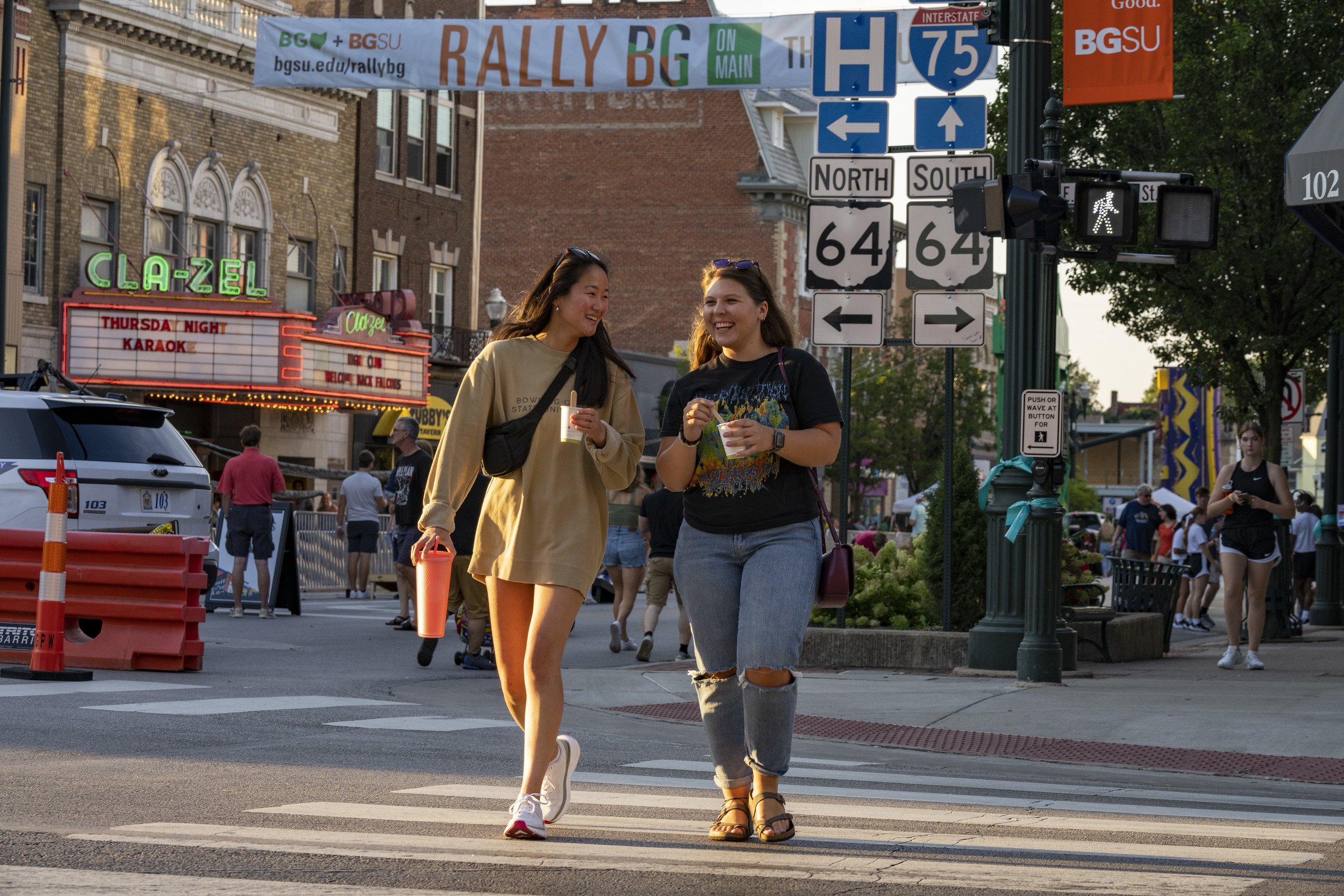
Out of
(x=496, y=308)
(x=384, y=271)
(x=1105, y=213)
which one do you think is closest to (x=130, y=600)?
(x=1105, y=213)

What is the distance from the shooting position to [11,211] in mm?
29531

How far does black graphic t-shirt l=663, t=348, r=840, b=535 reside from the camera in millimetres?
6133

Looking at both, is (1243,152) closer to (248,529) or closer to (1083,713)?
(248,529)

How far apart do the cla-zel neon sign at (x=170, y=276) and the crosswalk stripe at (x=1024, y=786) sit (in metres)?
23.7

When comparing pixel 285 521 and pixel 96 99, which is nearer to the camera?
pixel 285 521

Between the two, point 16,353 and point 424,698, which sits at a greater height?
point 16,353

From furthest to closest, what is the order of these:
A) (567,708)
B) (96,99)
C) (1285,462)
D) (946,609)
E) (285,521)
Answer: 1. (96,99)
2. (1285,462)
3. (285,521)
4. (946,609)
5. (567,708)

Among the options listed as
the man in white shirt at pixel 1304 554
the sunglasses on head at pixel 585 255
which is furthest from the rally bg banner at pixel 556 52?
the sunglasses on head at pixel 585 255

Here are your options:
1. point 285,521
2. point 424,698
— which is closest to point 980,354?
point 285,521

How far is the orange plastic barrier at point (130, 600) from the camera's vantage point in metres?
12.4

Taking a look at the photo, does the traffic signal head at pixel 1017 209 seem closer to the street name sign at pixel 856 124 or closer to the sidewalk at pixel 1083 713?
the street name sign at pixel 856 124

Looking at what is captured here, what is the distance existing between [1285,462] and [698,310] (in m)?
22.8

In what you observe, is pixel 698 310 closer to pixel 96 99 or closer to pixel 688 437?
pixel 688 437

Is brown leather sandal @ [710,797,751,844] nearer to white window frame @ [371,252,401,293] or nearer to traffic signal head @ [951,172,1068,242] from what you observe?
traffic signal head @ [951,172,1068,242]
